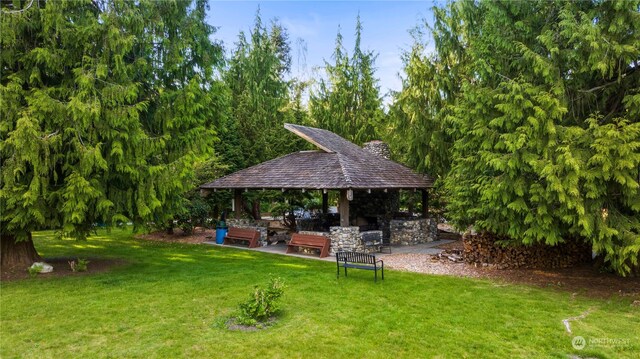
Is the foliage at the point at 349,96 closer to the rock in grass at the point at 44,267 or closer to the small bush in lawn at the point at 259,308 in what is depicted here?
the rock in grass at the point at 44,267

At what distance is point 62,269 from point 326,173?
9005 mm

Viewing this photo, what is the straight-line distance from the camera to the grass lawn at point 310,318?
600cm

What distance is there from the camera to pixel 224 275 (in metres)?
10.8

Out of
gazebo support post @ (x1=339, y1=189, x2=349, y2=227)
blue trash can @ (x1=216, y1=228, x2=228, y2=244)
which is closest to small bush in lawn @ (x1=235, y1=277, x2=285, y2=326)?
gazebo support post @ (x1=339, y1=189, x2=349, y2=227)

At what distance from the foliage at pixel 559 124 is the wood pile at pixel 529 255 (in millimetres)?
1482

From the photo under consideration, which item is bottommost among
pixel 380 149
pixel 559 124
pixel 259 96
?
pixel 559 124

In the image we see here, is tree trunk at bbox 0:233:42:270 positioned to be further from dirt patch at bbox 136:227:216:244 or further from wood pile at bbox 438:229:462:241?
wood pile at bbox 438:229:462:241

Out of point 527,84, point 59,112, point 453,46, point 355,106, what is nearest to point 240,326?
point 59,112

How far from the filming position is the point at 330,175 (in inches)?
570

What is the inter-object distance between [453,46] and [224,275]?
44.8 ft

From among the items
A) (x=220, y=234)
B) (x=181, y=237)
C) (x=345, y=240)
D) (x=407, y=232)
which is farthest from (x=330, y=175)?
(x=181, y=237)

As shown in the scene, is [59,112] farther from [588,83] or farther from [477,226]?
[588,83]

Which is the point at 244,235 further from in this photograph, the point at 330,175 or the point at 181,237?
the point at 330,175

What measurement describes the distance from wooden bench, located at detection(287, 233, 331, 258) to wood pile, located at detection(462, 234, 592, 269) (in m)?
4.76
